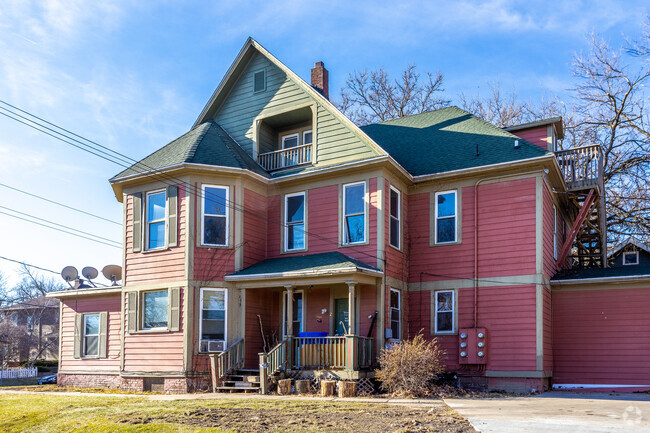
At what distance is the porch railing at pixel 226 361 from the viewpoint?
1566 centimetres

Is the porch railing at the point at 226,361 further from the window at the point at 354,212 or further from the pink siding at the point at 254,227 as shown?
the window at the point at 354,212

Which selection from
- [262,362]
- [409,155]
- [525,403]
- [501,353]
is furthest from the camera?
[409,155]

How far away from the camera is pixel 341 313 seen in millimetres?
17016

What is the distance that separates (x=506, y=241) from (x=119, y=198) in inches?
484

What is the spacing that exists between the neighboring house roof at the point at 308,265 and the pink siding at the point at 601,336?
19.8ft

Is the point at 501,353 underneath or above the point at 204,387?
above

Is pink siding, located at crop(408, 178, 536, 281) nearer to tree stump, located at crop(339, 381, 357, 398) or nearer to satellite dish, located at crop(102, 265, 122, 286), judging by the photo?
tree stump, located at crop(339, 381, 357, 398)

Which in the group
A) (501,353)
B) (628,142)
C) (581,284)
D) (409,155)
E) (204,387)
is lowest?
(204,387)

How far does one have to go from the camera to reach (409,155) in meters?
19.3

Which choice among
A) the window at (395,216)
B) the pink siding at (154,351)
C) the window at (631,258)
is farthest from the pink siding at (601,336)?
the window at (631,258)

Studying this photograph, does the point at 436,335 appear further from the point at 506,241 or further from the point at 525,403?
the point at 525,403

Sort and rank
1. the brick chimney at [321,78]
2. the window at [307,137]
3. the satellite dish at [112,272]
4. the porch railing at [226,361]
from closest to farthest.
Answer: the porch railing at [226,361], the window at [307,137], the satellite dish at [112,272], the brick chimney at [321,78]

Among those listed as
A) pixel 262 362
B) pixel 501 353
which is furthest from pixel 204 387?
pixel 501 353

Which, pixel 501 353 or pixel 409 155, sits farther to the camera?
pixel 409 155
